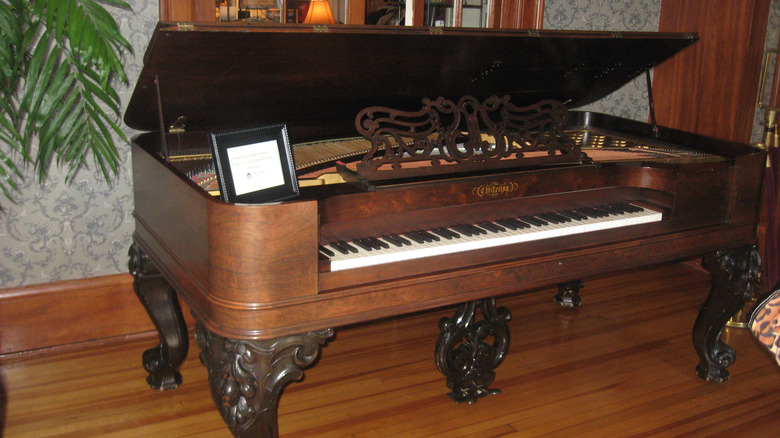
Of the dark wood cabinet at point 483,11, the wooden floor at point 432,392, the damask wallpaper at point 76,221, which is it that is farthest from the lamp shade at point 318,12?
the wooden floor at point 432,392

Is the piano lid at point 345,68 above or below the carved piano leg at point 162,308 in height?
above

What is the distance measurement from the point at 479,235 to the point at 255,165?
0.65 meters

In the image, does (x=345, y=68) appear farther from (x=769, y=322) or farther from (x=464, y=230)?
(x=769, y=322)

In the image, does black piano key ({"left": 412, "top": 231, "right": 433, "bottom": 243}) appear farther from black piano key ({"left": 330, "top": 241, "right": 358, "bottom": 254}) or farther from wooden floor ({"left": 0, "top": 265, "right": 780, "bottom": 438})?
wooden floor ({"left": 0, "top": 265, "right": 780, "bottom": 438})

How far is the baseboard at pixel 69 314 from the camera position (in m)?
2.67

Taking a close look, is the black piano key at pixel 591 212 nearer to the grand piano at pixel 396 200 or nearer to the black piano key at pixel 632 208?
the grand piano at pixel 396 200

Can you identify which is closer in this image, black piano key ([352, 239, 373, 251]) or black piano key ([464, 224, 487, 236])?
black piano key ([352, 239, 373, 251])

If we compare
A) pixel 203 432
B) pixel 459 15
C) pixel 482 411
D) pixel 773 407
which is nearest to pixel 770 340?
pixel 482 411

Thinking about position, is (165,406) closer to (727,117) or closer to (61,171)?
(61,171)

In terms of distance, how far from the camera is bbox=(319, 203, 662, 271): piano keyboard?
1.76 metres

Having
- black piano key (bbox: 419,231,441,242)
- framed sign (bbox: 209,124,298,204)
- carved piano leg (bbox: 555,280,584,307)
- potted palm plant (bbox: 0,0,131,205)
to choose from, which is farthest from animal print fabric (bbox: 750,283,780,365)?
carved piano leg (bbox: 555,280,584,307)

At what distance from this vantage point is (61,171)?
2.66 m

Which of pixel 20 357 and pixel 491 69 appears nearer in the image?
pixel 491 69

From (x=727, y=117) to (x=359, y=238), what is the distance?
9.65ft
